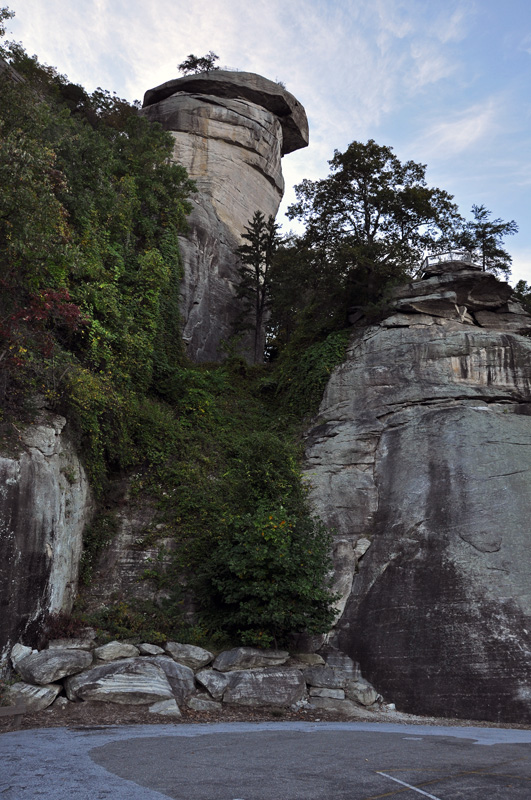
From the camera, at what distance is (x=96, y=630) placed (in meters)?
11.0

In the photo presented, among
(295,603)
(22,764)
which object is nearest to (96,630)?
(295,603)

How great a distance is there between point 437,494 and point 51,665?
31.4 ft

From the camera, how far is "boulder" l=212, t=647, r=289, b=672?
34.6 ft

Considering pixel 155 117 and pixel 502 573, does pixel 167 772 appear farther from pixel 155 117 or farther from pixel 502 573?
pixel 155 117

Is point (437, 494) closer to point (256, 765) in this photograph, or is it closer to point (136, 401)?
point (136, 401)

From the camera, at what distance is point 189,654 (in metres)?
10.7

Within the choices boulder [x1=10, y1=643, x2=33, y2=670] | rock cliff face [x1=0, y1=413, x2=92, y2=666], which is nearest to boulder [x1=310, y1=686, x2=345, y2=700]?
rock cliff face [x1=0, y1=413, x2=92, y2=666]

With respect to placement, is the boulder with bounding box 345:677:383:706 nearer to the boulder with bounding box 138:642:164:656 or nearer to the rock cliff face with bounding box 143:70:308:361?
the boulder with bounding box 138:642:164:656

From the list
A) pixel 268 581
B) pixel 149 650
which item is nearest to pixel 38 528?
pixel 149 650

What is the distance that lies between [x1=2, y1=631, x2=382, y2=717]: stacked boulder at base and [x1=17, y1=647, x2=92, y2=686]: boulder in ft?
0.05

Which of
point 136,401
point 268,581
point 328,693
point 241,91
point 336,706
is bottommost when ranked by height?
point 336,706

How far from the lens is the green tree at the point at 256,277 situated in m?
28.2

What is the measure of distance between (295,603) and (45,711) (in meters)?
4.75

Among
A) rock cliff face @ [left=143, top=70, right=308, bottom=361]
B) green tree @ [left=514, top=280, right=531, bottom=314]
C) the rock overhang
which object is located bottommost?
green tree @ [left=514, top=280, right=531, bottom=314]
